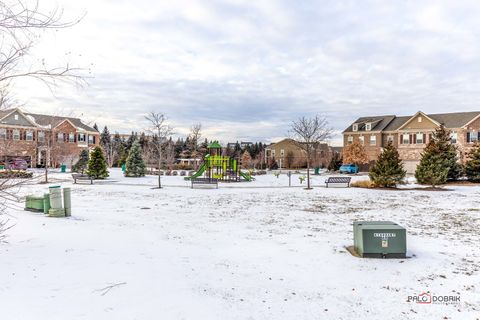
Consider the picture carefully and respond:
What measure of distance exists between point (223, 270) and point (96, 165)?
30.6m

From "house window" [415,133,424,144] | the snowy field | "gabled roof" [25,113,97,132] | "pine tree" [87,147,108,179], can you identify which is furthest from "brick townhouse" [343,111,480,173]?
"gabled roof" [25,113,97,132]

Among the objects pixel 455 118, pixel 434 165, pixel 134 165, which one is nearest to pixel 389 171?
pixel 434 165

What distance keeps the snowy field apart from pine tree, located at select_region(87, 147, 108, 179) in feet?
72.9

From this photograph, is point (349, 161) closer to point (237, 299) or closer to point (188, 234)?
point (188, 234)

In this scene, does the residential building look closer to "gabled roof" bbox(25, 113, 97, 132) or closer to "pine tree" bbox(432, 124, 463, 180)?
"pine tree" bbox(432, 124, 463, 180)

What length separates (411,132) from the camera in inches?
1987

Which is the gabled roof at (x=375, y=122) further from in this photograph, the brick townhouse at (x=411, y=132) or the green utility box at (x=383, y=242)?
the green utility box at (x=383, y=242)

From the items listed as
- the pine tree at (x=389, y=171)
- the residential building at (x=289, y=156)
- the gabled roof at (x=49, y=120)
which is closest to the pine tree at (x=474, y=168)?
the pine tree at (x=389, y=171)

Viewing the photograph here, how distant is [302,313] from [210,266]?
9.02 feet

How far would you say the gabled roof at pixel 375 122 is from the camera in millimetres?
56028

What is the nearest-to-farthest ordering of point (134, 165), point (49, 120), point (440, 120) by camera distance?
1. point (49, 120)
2. point (134, 165)
3. point (440, 120)

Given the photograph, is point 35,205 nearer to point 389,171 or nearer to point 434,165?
point 389,171

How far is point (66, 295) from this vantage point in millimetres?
5652

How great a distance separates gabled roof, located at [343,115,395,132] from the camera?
56.0 meters
